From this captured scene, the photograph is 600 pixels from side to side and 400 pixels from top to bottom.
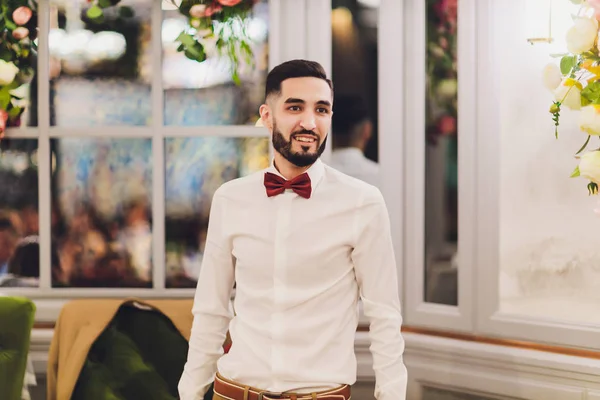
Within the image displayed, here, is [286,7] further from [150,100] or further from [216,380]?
[216,380]

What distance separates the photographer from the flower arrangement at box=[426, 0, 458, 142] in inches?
92.3

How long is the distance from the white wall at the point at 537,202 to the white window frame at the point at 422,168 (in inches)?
3.8

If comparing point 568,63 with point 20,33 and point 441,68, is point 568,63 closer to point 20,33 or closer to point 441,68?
point 441,68

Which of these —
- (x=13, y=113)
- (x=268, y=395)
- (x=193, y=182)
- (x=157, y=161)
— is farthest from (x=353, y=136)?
(x=13, y=113)

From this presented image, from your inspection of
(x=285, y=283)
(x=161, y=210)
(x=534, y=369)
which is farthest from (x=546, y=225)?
(x=161, y=210)

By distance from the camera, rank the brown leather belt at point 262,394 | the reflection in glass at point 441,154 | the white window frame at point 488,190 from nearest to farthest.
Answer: the brown leather belt at point 262,394, the white window frame at point 488,190, the reflection in glass at point 441,154

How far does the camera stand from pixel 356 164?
8.07 feet

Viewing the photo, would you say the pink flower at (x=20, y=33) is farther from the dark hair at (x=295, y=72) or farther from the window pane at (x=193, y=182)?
the dark hair at (x=295, y=72)

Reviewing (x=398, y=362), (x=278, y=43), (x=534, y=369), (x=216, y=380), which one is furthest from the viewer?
(x=278, y=43)

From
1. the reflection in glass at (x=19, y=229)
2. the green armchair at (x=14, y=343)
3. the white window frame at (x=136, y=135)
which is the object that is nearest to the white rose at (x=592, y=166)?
the white window frame at (x=136, y=135)

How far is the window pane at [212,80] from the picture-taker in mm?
2498

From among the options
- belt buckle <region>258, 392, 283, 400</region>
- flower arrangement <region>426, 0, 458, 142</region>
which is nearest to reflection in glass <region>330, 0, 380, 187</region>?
flower arrangement <region>426, 0, 458, 142</region>

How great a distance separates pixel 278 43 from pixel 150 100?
1.70 ft

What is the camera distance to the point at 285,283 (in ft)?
5.61
